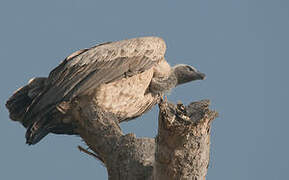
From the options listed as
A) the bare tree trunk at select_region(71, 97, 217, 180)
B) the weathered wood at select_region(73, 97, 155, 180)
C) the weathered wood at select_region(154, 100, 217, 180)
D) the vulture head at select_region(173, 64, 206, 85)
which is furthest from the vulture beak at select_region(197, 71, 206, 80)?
the weathered wood at select_region(154, 100, 217, 180)

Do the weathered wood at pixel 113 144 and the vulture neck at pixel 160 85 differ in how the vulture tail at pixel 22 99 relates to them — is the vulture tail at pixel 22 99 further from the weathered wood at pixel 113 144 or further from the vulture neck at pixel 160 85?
the vulture neck at pixel 160 85

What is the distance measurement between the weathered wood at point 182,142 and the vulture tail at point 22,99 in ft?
10.3

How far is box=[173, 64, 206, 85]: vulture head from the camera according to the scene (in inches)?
333

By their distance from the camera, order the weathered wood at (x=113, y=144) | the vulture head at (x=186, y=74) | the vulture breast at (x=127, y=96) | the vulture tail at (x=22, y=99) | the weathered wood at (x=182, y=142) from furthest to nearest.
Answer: the vulture head at (x=186, y=74) < the vulture tail at (x=22, y=99) < the vulture breast at (x=127, y=96) < the weathered wood at (x=113, y=144) < the weathered wood at (x=182, y=142)

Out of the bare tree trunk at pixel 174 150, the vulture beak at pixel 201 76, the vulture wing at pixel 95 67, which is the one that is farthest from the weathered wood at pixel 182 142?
the vulture beak at pixel 201 76

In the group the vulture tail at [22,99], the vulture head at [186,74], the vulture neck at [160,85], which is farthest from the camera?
the vulture head at [186,74]

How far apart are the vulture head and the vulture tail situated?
2503mm

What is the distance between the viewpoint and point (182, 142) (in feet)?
12.9

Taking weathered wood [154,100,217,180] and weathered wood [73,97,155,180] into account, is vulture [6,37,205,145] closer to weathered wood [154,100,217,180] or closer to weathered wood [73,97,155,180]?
weathered wood [73,97,155,180]

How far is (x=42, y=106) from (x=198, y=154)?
115 inches

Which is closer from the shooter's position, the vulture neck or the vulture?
the vulture

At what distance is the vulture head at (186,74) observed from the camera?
847 cm

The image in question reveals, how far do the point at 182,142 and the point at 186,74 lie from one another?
15.2 ft

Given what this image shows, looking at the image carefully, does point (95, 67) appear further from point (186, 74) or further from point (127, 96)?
point (186, 74)
